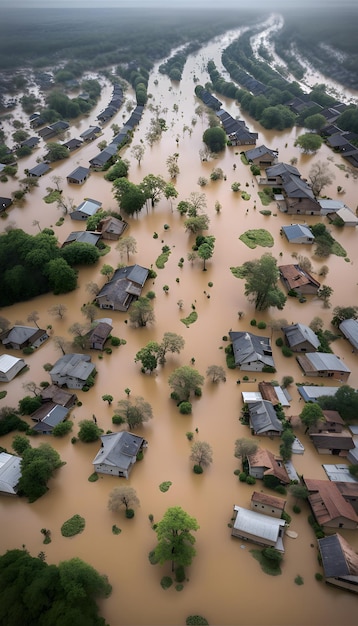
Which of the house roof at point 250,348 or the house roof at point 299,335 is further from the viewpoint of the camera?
the house roof at point 299,335

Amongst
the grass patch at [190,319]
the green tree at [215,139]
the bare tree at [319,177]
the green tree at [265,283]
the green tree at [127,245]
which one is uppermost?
the green tree at [215,139]

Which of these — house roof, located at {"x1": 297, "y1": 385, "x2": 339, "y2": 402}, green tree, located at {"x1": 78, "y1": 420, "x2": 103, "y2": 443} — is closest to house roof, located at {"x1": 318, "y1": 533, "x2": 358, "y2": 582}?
house roof, located at {"x1": 297, "y1": 385, "x2": 339, "y2": 402}

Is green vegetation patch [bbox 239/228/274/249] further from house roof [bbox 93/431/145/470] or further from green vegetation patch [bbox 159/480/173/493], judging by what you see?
green vegetation patch [bbox 159/480/173/493]

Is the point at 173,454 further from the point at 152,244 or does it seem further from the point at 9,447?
the point at 152,244

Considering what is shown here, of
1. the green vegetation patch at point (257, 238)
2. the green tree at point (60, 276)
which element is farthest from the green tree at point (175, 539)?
the green vegetation patch at point (257, 238)

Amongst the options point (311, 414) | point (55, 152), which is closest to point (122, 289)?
point (311, 414)

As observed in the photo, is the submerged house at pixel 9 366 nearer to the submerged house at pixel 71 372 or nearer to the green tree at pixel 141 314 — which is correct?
the submerged house at pixel 71 372
